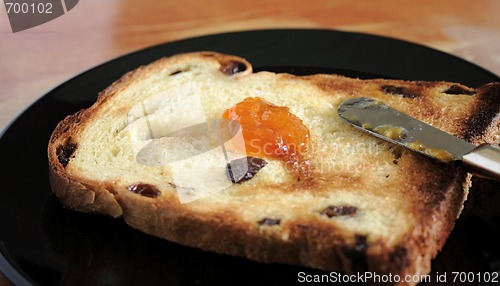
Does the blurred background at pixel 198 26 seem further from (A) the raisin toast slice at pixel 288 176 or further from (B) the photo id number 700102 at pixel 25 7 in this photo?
(A) the raisin toast slice at pixel 288 176

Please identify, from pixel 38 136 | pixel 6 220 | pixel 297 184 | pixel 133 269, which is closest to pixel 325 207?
pixel 297 184

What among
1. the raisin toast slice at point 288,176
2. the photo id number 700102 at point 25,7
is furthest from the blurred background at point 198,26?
the raisin toast slice at point 288,176

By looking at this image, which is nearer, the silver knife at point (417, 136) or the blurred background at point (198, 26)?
the silver knife at point (417, 136)

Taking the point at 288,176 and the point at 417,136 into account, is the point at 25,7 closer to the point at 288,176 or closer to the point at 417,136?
the point at 288,176

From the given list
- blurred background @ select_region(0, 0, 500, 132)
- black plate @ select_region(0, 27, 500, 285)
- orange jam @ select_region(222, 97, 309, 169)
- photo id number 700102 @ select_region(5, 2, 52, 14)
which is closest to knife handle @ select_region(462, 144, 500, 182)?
black plate @ select_region(0, 27, 500, 285)

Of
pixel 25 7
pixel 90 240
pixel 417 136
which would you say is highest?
pixel 25 7

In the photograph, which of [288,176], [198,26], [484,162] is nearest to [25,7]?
[198,26]
